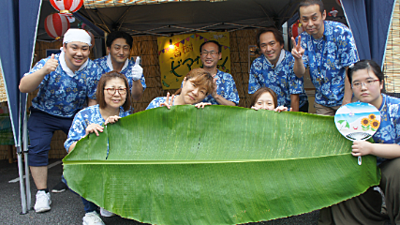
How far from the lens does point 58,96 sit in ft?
9.20

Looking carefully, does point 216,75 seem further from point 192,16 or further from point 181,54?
point 181,54

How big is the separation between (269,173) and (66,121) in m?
2.16

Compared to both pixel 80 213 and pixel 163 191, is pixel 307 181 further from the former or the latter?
pixel 80 213

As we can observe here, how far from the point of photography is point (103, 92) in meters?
2.31

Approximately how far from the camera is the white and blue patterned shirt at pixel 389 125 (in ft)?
6.51

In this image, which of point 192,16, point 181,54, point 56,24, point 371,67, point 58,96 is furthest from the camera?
point 181,54

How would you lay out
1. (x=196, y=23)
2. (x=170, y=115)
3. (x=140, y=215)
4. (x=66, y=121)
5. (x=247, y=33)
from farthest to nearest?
(x=247, y=33)
(x=196, y=23)
(x=66, y=121)
(x=170, y=115)
(x=140, y=215)

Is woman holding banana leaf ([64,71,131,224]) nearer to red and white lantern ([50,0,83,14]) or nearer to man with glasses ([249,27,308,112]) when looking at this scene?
red and white lantern ([50,0,83,14])

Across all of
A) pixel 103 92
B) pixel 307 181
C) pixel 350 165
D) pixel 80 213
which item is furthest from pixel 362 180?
pixel 80 213

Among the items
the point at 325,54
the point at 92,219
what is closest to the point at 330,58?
the point at 325,54

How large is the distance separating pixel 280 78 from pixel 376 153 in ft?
4.53

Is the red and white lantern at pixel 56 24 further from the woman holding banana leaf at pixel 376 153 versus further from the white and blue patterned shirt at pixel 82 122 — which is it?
the woman holding banana leaf at pixel 376 153

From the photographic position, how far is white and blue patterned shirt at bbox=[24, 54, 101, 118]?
2.76 metres

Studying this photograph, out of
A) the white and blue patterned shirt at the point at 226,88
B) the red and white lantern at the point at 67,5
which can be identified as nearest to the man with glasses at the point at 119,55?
the red and white lantern at the point at 67,5
